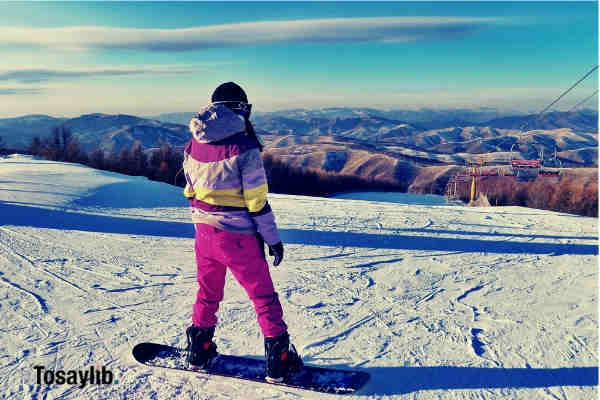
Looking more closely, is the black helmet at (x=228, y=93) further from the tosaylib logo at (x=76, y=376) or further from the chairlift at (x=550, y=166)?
the chairlift at (x=550, y=166)

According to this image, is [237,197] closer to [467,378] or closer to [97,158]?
[467,378]

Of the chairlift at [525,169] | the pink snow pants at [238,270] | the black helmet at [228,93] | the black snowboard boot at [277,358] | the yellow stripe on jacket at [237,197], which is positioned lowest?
the chairlift at [525,169]

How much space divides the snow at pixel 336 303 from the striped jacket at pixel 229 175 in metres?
1.17

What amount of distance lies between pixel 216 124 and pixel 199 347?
164 cm

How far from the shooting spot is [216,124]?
2910 mm

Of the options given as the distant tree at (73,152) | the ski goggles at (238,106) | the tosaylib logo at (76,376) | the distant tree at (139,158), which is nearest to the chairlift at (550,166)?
the ski goggles at (238,106)

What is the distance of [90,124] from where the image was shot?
18775cm

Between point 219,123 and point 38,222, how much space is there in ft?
20.5

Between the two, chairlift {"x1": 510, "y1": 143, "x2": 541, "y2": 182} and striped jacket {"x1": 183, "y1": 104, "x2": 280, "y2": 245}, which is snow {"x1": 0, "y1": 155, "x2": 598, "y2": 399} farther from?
chairlift {"x1": 510, "y1": 143, "x2": 541, "y2": 182}

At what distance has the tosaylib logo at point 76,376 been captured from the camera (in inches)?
122

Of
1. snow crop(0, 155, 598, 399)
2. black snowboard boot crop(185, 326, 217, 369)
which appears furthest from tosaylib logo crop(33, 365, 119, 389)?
black snowboard boot crop(185, 326, 217, 369)

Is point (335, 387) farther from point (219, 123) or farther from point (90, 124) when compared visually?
point (90, 124)

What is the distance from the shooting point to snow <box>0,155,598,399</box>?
321cm

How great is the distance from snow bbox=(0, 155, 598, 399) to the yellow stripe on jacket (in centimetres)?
128
